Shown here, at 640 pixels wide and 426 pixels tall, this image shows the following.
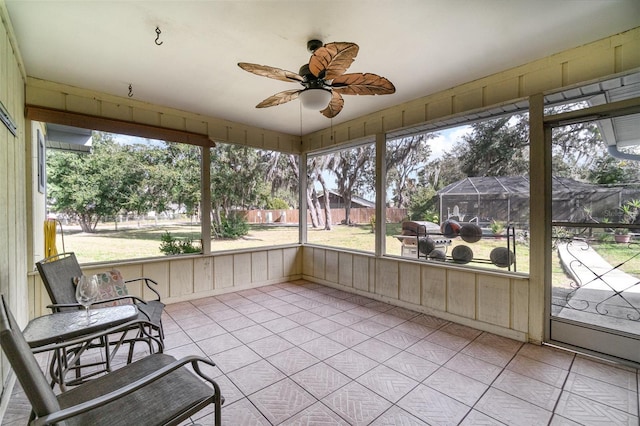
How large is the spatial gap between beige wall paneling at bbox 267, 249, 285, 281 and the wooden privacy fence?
583 millimetres

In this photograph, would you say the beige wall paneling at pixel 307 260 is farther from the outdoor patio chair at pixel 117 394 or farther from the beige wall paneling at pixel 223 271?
the outdoor patio chair at pixel 117 394

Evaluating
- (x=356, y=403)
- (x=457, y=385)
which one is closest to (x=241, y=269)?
(x=356, y=403)

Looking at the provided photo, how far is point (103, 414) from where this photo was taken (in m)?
1.30

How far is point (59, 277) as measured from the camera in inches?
92.7

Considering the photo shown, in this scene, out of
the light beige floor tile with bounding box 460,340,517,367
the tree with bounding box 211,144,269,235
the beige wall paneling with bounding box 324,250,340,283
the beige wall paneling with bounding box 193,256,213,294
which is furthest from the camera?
the beige wall paneling with bounding box 324,250,340,283

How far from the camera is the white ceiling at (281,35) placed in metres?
2.04

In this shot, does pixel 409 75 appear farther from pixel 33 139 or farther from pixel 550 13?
pixel 33 139

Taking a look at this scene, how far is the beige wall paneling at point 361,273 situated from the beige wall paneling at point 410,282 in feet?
1.78

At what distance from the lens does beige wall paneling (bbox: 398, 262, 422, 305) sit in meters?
3.75

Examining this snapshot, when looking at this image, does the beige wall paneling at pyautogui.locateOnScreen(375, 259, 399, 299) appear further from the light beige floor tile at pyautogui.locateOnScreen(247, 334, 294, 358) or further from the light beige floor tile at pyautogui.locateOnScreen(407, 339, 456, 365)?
the light beige floor tile at pyautogui.locateOnScreen(247, 334, 294, 358)

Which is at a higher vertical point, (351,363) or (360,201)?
(360,201)

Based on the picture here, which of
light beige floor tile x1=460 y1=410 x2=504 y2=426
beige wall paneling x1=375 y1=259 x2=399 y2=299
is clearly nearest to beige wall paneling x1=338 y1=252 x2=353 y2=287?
beige wall paneling x1=375 y1=259 x2=399 y2=299

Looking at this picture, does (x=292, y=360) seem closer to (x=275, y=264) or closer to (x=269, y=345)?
(x=269, y=345)

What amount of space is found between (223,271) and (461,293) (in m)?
3.45
